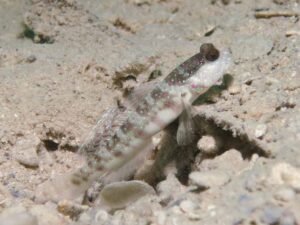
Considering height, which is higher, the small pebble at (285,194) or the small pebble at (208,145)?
the small pebble at (285,194)

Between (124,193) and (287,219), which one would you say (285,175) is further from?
(124,193)

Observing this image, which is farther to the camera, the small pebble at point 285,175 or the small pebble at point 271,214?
the small pebble at point 285,175

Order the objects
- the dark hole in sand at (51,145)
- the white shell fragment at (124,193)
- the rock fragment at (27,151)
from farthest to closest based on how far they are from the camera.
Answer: the dark hole in sand at (51,145) → the rock fragment at (27,151) → the white shell fragment at (124,193)

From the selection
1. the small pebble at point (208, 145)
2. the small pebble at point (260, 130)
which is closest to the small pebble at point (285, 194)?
the small pebble at point (260, 130)

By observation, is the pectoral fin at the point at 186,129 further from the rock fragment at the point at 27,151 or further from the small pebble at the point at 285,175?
the rock fragment at the point at 27,151

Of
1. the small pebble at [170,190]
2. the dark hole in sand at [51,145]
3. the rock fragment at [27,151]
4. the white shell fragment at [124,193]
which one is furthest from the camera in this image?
the dark hole in sand at [51,145]

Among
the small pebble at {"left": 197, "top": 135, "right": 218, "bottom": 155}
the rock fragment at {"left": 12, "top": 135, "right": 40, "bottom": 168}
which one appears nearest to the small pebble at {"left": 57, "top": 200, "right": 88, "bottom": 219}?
the rock fragment at {"left": 12, "top": 135, "right": 40, "bottom": 168}
